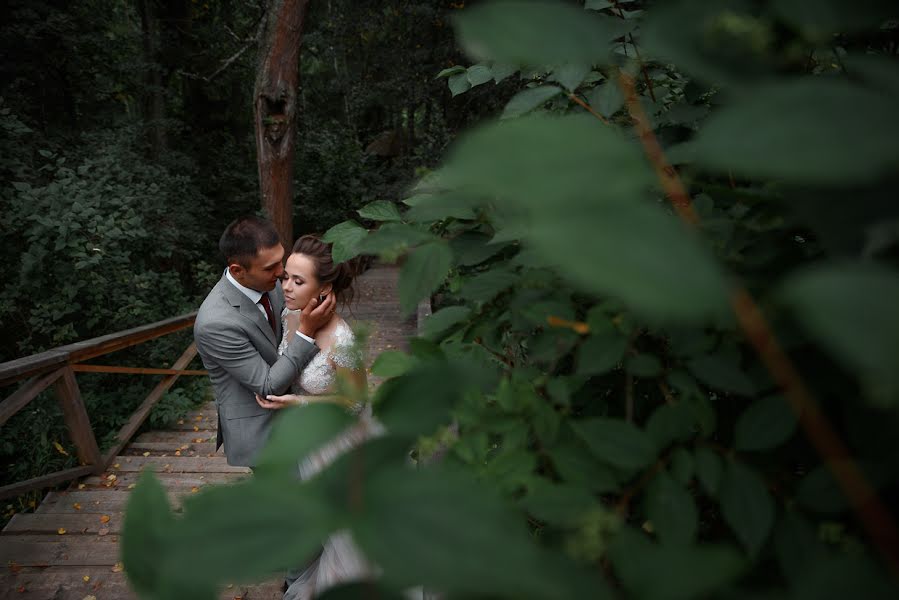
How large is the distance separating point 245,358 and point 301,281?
51 cm

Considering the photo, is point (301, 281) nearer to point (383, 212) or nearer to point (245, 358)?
point (245, 358)

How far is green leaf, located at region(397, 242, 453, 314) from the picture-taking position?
0.72 metres

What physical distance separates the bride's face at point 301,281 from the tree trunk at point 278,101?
337 cm

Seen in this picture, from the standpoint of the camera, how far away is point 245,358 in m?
2.73

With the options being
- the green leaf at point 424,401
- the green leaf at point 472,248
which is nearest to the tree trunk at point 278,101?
the green leaf at point 472,248

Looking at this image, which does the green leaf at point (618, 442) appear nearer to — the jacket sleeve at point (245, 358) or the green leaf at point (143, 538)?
the green leaf at point (143, 538)

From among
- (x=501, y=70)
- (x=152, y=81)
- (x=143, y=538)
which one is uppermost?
(x=501, y=70)

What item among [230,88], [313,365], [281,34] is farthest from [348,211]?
[313,365]

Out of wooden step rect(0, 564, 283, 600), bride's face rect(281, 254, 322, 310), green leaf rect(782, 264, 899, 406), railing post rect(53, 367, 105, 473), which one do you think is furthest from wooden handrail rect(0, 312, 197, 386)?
green leaf rect(782, 264, 899, 406)

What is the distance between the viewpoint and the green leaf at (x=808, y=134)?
26cm

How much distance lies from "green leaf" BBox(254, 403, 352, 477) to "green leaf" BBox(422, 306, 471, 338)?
0.41 metres

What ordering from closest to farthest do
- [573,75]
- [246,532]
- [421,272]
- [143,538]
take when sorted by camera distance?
1. [246,532]
2. [143,538]
3. [421,272]
4. [573,75]

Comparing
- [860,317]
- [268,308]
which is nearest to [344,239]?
[860,317]

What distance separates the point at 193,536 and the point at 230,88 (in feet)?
50.7
